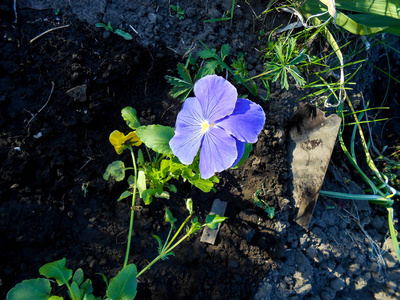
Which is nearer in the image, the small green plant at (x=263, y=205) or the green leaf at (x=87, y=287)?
the green leaf at (x=87, y=287)

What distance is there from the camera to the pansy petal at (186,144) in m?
1.28

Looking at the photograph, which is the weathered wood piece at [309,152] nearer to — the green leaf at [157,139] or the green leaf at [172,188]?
the green leaf at [172,188]

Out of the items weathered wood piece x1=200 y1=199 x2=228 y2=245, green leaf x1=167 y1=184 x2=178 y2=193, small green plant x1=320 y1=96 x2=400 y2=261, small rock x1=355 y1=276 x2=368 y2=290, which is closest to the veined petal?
green leaf x1=167 y1=184 x2=178 y2=193

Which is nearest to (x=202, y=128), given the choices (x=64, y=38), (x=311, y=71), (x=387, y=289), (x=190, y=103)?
(x=190, y=103)

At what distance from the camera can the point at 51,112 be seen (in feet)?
5.84

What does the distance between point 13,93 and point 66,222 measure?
0.82 metres

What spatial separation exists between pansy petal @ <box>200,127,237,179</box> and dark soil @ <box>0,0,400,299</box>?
2.13 ft

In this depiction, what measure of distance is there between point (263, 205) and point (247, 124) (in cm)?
84

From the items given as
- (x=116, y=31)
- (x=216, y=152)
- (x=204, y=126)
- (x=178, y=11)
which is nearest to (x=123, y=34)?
(x=116, y=31)

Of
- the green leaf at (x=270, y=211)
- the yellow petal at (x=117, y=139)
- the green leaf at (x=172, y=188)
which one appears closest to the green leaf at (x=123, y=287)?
the green leaf at (x=172, y=188)

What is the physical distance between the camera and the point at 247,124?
1277 mm

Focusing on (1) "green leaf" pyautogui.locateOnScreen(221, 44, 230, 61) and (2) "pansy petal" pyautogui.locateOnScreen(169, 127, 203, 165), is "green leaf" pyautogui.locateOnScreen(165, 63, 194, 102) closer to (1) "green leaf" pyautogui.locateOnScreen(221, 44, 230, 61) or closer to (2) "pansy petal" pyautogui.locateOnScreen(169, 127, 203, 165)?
(1) "green leaf" pyautogui.locateOnScreen(221, 44, 230, 61)

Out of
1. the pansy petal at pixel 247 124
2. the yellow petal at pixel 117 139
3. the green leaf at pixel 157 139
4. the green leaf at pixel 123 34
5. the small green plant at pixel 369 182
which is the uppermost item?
the green leaf at pixel 123 34

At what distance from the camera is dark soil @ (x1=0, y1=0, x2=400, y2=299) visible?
1.70 metres
